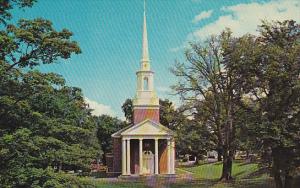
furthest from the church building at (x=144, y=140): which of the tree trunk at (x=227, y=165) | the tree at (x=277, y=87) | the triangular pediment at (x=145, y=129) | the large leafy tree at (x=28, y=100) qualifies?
the large leafy tree at (x=28, y=100)

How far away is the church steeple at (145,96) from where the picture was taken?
175ft

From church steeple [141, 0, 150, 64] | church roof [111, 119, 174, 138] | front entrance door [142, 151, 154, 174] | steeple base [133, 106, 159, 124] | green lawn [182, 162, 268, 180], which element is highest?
church steeple [141, 0, 150, 64]

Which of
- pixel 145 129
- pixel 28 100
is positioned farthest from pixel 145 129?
pixel 28 100

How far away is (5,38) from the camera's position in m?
15.1

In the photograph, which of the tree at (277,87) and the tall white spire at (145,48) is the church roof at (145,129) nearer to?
the tall white spire at (145,48)

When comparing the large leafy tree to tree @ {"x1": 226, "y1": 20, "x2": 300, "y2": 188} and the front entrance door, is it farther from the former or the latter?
the front entrance door

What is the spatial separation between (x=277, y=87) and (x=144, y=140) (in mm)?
29306

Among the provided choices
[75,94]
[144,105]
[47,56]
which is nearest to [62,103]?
[75,94]

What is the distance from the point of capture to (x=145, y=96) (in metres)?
53.5

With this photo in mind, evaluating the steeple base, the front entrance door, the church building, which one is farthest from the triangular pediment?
the front entrance door

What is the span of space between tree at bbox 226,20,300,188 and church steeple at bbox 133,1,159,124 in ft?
86.2

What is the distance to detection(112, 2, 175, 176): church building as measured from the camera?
52.2 metres

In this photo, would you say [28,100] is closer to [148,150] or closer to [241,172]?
[241,172]

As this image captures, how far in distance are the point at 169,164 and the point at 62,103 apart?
99.7ft
